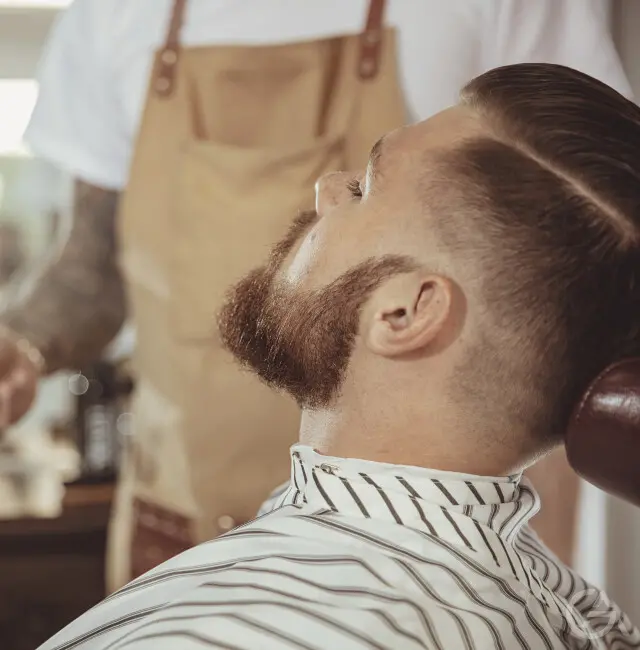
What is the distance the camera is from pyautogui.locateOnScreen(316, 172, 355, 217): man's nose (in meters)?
0.83

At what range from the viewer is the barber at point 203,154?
1197 mm

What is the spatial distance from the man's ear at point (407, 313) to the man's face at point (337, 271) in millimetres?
10

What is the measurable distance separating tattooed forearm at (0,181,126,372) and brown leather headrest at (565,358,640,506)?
40.9 inches

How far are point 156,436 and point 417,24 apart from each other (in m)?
0.72

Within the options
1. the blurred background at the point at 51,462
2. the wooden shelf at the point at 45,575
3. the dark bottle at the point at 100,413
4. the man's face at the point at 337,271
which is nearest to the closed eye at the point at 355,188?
the man's face at the point at 337,271

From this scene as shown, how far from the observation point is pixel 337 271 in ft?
2.52

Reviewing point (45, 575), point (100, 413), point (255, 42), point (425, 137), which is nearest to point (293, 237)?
point (425, 137)

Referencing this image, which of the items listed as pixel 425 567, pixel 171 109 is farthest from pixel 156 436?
pixel 425 567

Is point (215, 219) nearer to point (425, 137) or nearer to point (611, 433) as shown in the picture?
point (425, 137)

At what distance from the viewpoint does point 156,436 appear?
4.55 feet

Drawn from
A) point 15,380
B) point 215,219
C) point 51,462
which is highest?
point 215,219

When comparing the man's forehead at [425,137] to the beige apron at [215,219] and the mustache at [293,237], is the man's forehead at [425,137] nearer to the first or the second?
the mustache at [293,237]

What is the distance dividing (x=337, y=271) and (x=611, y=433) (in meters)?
0.27

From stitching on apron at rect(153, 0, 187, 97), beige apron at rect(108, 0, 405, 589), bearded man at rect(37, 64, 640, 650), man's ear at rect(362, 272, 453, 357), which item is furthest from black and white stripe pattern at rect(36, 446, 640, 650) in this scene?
stitching on apron at rect(153, 0, 187, 97)
